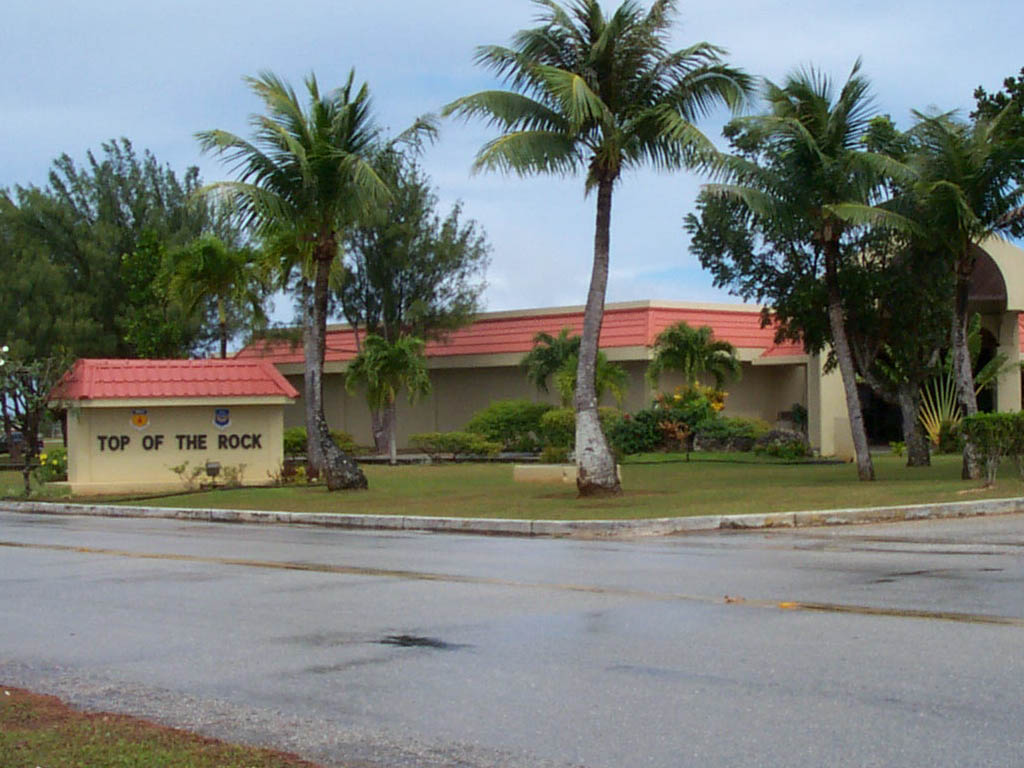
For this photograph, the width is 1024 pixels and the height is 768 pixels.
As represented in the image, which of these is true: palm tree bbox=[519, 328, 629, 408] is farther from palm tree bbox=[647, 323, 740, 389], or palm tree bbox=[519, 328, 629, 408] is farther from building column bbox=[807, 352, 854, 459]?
building column bbox=[807, 352, 854, 459]

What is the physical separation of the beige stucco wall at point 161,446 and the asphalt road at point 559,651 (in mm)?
15125

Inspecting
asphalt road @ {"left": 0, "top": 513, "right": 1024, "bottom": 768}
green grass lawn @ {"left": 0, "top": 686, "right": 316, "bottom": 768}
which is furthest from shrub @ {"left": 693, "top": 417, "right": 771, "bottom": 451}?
green grass lawn @ {"left": 0, "top": 686, "right": 316, "bottom": 768}

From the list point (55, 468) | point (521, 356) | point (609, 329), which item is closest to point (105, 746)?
point (55, 468)

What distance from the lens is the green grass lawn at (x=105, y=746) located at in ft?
19.5

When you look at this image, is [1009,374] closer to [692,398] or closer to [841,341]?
[692,398]

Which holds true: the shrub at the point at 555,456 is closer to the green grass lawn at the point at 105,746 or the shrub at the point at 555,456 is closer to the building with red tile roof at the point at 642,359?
the building with red tile roof at the point at 642,359

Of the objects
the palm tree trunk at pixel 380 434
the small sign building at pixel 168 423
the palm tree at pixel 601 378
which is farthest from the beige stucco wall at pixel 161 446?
the palm tree trunk at pixel 380 434

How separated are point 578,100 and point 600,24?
7.25 ft

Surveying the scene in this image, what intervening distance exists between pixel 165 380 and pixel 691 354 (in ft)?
52.4

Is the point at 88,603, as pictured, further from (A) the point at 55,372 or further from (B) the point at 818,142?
(A) the point at 55,372

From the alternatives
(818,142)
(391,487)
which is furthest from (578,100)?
(391,487)

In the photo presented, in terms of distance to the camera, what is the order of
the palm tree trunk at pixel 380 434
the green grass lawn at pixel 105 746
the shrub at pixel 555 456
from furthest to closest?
the palm tree trunk at pixel 380 434 → the shrub at pixel 555 456 → the green grass lawn at pixel 105 746

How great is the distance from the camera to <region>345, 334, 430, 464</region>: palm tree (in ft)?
129

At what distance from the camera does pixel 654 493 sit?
22859 millimetres
